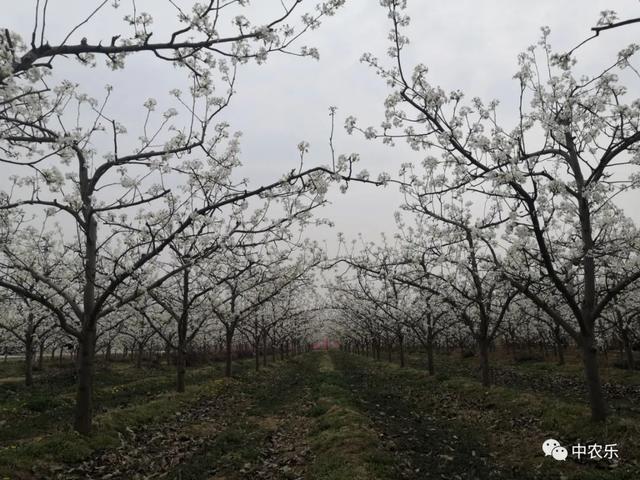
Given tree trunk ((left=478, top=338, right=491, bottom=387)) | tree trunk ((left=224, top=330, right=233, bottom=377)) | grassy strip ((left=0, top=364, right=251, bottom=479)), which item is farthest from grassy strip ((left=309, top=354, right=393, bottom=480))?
tree trunk ((left=224, top=330, right=233, bottom=377))

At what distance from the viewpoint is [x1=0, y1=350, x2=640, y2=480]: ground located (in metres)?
8.42

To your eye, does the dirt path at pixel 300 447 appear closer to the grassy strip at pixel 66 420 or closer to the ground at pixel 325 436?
the ground at pixel 325 436

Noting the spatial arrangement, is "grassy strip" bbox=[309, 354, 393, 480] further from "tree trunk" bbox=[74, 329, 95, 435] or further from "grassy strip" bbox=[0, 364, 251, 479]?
"tree trunk" bbox=[74, 329, 95, 435]

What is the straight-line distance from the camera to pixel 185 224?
29.6ft

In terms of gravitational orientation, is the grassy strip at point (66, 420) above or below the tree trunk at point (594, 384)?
below

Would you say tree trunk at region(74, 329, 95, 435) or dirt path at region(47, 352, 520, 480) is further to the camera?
tree trunk at region(74, 329, 95, 435)

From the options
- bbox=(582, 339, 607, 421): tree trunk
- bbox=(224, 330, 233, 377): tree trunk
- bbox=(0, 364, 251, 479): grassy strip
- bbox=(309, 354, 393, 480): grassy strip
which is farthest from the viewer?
bbox=(224, 330, 233, 377): tree trunk

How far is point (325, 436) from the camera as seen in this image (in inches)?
404

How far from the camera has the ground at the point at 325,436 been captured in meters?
8.42

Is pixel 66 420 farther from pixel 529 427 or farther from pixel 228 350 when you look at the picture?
pixel 529 427

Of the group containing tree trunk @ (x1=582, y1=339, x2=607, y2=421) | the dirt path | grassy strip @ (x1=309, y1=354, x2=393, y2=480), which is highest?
tree trunk @ (x1=582, y1=339, x2=607, y2=421)

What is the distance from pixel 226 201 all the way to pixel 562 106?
687 cm

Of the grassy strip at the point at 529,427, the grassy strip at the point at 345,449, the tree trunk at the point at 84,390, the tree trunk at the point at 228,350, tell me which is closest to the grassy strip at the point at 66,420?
the tree trunk at the point at 84,390

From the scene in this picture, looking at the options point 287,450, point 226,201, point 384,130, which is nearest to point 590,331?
point 384,130
